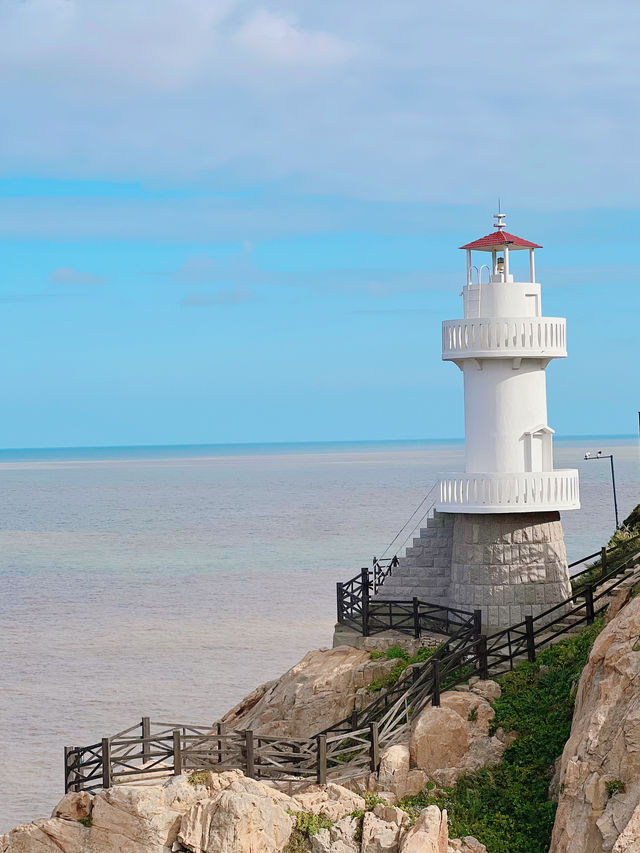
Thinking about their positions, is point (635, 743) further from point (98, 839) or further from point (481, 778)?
point (98, 839)

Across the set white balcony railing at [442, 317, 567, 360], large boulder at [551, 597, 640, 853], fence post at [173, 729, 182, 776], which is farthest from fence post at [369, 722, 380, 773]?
white balcony railing at [442, 317, 567, 360]

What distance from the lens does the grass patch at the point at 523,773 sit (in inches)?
760

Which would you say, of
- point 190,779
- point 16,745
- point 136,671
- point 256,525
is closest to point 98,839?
point 190,779

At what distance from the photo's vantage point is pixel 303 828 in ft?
62.0

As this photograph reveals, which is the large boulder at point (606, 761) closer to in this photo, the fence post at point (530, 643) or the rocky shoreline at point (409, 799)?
the rocky shoreline at point (409, 799)

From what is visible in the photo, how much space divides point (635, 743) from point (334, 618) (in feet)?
104

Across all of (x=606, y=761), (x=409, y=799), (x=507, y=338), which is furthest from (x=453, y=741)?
(x=507, y=338)

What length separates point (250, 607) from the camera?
53.4 metres

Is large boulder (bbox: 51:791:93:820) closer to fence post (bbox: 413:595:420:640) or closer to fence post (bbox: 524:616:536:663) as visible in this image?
fence post (bbox: 524:616:536:663)

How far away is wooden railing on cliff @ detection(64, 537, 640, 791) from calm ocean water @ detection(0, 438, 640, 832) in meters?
8.69

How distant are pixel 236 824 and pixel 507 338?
1164cm

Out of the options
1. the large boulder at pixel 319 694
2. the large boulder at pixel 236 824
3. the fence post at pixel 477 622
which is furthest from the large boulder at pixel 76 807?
the fence post at pixel 477 622

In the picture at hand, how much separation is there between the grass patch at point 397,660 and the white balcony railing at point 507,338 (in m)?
6.09

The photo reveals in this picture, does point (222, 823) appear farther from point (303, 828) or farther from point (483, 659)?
point (483, 659)
